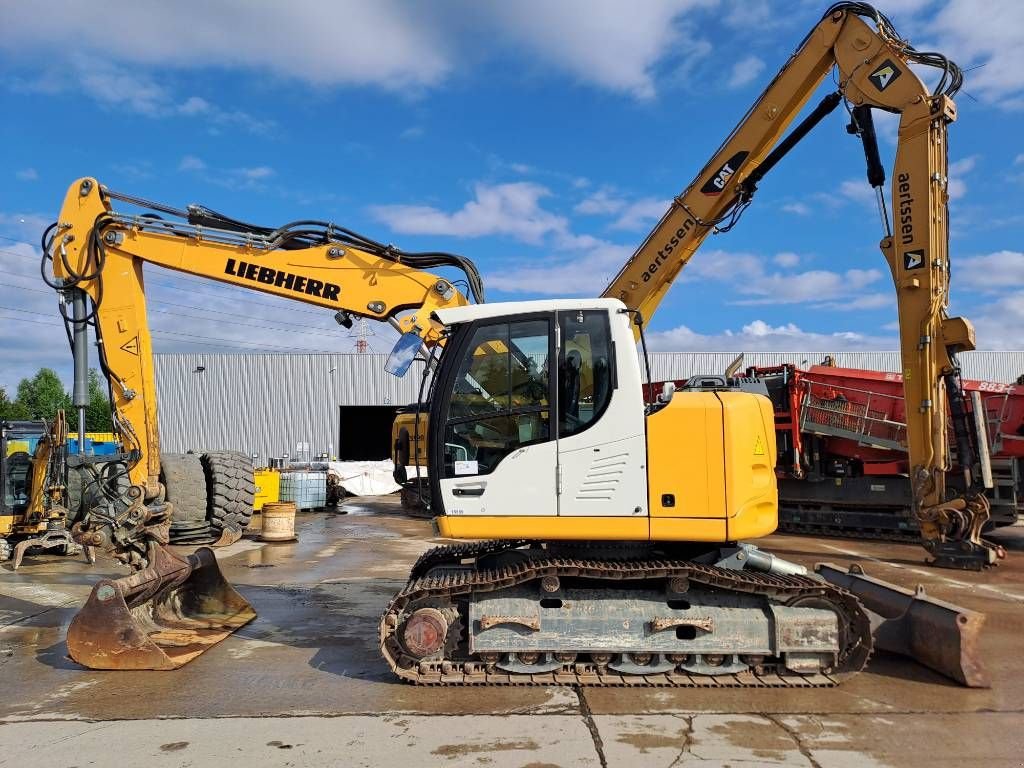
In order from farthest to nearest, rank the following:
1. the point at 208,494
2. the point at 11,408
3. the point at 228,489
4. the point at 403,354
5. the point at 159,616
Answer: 1. the point at 11,408
2. the point at 208,494
3. the point at 228,489
4. the point at 159,616
5. the point at 403,354

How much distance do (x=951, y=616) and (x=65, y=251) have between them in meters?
8.95

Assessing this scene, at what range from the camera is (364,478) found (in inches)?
982

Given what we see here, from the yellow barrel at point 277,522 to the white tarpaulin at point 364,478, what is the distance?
1025 centimetres

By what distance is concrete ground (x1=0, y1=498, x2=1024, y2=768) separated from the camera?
4223 mm

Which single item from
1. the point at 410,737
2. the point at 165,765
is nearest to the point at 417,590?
the point at 410,737

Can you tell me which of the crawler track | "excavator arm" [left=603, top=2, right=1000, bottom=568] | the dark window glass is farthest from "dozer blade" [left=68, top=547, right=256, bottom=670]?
"excavator arm" [left=603, top=2, right=1000, bottom=568]

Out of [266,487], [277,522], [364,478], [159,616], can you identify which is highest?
[266,487]

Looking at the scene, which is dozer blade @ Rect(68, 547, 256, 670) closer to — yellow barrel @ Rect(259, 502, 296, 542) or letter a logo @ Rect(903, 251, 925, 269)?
yellow barrel @ Rect(259, 502, 296, 542)

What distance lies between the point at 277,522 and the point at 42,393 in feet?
253

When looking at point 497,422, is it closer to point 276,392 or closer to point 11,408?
point 276,392

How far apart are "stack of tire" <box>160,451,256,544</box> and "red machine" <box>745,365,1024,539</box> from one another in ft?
30.9

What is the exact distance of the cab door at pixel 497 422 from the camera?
5297mm

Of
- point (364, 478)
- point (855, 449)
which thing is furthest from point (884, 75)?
point (364, 478)

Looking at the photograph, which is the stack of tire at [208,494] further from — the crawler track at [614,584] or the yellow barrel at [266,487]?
the crawler track at [614,584]
